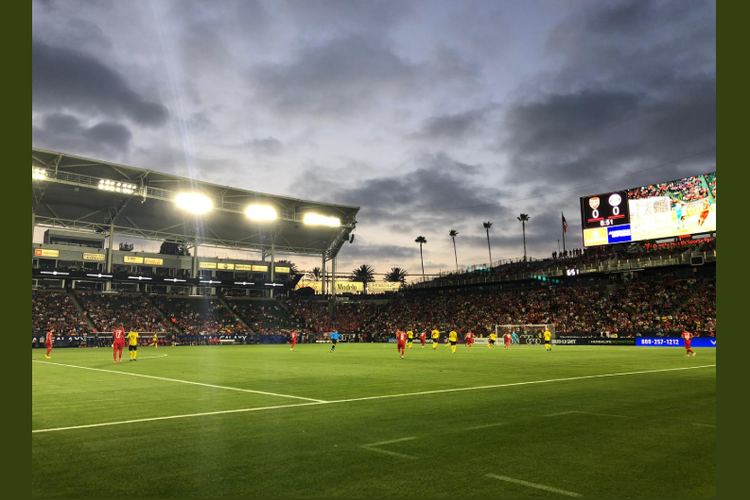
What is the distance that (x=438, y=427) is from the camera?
9.66 m

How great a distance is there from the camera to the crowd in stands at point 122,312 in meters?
62.9

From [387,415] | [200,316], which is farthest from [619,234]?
[200,316]

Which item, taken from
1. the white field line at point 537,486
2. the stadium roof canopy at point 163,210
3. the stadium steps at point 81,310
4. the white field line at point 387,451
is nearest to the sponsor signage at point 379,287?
the stadium roof canopy at point 163,210

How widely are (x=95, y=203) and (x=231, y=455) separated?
65.7 m

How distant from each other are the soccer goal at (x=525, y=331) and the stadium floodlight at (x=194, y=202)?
128 ft

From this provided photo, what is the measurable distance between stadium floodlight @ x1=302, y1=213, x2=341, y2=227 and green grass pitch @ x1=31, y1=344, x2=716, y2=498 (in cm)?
6176

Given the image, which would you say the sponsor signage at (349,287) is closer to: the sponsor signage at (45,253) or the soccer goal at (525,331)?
the soccer goal at (525,331)

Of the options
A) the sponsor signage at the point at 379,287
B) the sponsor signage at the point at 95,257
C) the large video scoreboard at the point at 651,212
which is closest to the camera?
the large video scoreboard at the point at 651,212

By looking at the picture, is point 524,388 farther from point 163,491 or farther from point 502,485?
point 163,491

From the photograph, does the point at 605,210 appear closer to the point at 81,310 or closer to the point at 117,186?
the point at 117,186

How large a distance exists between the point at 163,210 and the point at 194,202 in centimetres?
468

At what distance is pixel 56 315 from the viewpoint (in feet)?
196

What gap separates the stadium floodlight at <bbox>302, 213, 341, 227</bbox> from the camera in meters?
77.9
